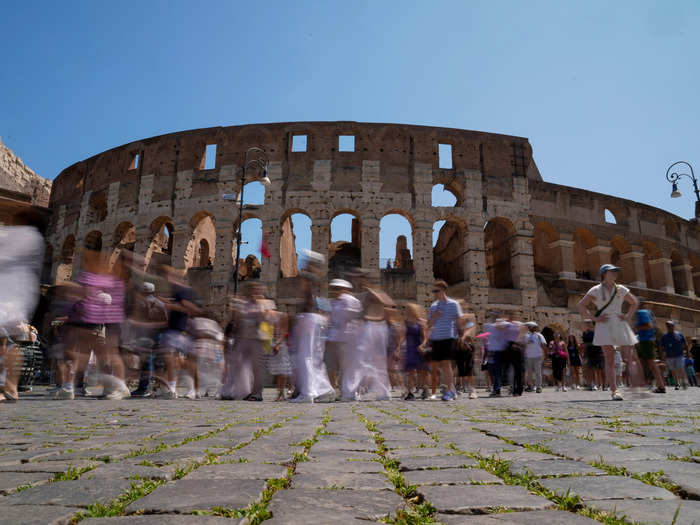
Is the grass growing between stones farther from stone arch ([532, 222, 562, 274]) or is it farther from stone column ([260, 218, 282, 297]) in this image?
stone arch ([532, 222, 562, 274])

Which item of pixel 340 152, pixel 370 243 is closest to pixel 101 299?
pixel 370 243

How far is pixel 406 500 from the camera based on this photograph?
1.64m

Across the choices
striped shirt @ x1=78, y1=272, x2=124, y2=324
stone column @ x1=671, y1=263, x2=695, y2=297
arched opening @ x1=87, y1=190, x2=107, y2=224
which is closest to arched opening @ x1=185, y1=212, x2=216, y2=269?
arched opening @ x1=87, y1=190, x2=107, y2=224

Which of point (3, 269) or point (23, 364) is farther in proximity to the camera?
point (23, 364)

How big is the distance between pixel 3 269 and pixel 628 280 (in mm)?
26656

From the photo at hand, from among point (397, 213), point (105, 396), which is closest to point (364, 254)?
point (397, 213)

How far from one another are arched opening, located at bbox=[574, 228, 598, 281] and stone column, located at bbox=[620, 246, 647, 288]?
185cm

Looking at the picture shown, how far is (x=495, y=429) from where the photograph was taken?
359 centimetres

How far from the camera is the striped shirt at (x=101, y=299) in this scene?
Result: 7312 mm

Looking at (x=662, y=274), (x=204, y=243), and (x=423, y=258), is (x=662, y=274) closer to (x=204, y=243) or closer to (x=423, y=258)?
(x=423, y=258)

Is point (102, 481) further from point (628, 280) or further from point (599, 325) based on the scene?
point (628, 280)

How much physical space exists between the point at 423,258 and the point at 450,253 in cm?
467

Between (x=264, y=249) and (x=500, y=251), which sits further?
(x=500, y=251)

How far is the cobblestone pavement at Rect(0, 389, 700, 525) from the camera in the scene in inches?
57.3
